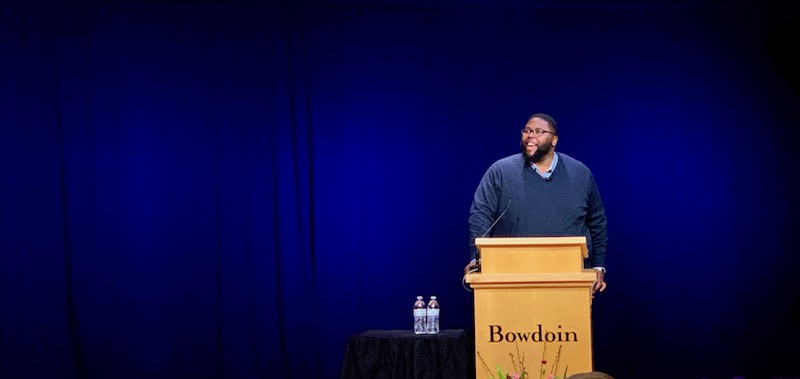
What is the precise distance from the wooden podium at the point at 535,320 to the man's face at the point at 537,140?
44.4 inches

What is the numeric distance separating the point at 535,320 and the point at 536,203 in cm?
115

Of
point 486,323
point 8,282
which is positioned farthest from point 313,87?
point 486,323

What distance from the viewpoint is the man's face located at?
15.7ft

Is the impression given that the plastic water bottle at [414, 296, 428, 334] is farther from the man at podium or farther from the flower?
the flower

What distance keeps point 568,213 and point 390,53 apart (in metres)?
2.06

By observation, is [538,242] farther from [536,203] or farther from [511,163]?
[511,163]

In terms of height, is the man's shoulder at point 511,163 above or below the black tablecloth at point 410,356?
above

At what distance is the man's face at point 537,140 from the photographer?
479 cm

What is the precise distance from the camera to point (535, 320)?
3.71 meters

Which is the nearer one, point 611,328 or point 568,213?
point 568,213

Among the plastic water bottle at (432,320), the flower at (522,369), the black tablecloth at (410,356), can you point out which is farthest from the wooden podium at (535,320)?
the plastic water bottle at (432,320)

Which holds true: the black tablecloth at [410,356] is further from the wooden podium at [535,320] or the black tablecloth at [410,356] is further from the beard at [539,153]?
the beard at [539,153]

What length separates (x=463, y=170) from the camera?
6195 mm

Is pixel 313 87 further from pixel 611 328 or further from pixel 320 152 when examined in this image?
pixel 611 328
